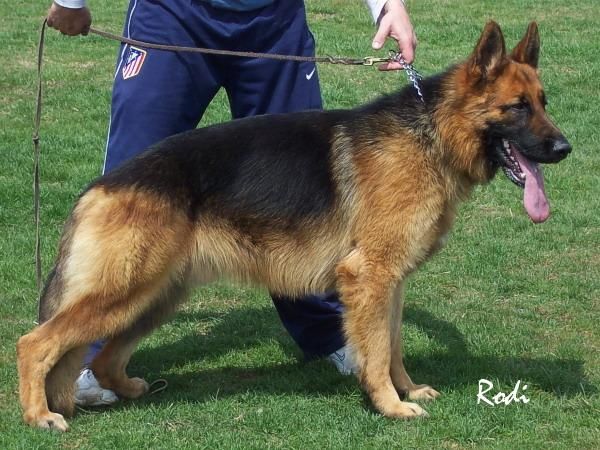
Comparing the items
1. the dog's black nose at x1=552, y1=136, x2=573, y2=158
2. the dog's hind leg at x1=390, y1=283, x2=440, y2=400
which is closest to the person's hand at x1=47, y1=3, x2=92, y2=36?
the dog's hind leg at x1=390, y1=283, x2=440, y2=400

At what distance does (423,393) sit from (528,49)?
5.96 ft

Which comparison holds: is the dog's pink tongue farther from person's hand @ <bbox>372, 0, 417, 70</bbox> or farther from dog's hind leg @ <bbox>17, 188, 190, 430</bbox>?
dog's hind leg @ <bbox>17, 188, 190, 430</bbox>

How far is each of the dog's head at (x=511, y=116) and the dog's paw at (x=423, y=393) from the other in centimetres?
109

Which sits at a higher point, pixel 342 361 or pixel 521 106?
pixel 521 106

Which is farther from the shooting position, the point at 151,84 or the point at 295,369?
the point at 295,369

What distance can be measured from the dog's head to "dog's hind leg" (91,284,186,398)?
1.75m

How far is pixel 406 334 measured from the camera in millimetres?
6035

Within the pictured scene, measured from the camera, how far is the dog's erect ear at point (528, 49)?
4840mm

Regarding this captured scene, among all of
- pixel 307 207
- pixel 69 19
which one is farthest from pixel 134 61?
pixel 307 207

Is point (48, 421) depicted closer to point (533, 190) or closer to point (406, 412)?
point (406, 412)

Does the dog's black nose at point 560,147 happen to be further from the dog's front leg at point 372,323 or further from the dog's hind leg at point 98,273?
the dog's hind leg at point 98,273

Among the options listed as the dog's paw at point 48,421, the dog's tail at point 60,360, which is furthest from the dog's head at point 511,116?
the dog's paw at point 48,421

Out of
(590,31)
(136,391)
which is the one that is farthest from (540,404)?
(590,31)

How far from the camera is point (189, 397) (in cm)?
522
